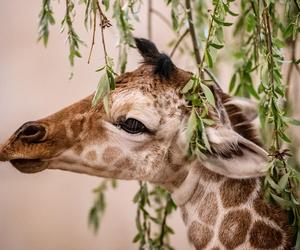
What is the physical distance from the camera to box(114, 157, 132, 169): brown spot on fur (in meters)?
1.30

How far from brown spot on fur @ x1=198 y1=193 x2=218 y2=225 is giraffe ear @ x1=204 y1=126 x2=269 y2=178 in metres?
0.10

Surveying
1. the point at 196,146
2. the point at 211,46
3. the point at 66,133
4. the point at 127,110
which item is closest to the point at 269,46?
the point at 211,46

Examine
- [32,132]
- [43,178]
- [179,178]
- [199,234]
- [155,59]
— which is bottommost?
[43,178]

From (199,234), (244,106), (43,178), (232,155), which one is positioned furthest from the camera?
(43,178)

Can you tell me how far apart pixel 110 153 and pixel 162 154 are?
11 cm

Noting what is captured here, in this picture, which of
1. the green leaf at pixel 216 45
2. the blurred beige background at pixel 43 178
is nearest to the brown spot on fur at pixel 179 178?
the green leaf at pixel 216 45

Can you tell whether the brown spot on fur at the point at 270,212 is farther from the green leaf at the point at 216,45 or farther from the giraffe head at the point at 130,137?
the green leaf at the point at 216,45

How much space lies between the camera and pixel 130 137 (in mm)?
A: 1276

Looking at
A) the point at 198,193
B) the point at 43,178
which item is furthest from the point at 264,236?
the point at 43,178

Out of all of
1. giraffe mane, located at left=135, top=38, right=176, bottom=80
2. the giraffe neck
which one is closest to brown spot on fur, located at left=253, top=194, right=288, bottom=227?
the giraffe neck

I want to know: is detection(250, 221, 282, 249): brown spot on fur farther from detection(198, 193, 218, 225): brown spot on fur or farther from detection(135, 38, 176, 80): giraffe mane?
detection(135, 38, 176, 80): giraffe mane

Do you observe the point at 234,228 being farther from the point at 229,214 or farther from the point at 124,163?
the point at 124,163

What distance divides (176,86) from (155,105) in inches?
2.6

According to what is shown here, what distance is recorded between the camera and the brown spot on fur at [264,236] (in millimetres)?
1269
